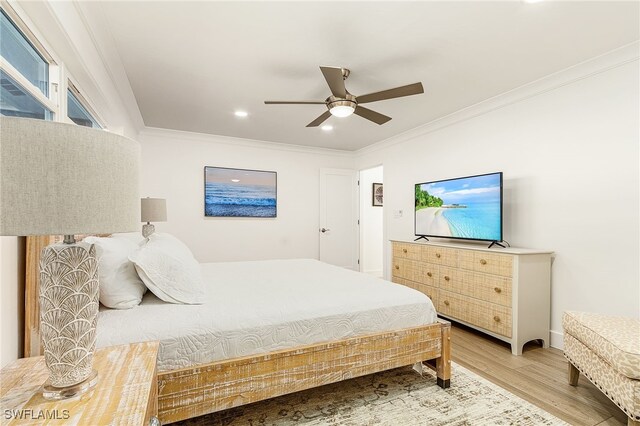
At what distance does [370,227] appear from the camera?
250 inches

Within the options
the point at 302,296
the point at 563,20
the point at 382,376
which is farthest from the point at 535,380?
the point at 563,20

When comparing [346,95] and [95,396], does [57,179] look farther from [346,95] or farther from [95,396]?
[346,95]

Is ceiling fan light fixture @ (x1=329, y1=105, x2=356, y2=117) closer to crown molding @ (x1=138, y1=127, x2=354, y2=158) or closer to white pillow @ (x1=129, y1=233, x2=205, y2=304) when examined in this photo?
white pillow @ (x1=129, y1=233, x2=205, y2=304)

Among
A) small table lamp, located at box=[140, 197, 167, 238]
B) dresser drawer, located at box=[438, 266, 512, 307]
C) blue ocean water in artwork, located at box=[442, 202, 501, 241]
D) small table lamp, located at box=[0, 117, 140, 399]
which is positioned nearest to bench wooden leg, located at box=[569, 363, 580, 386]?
dresser drawer, located at box=[438, 266, 512, 307]

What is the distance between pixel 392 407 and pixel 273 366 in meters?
0.83

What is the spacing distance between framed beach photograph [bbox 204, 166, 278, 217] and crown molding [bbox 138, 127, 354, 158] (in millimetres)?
443

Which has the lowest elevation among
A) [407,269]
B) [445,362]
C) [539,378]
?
[539,378]

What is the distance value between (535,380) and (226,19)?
3.37 m

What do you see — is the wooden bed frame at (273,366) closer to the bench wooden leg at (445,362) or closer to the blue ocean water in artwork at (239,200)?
the bench wooden leg at (445,362)

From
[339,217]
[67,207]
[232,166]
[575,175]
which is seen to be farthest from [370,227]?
[67,207]

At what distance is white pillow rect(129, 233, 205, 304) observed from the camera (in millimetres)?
1659

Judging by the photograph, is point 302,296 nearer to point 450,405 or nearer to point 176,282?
point 176,282

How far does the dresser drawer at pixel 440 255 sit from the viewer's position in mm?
3320

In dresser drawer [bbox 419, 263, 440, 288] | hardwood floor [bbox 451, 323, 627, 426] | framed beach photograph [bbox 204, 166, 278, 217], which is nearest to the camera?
hardwood floor [bbox 451, 323, 627, 426]
